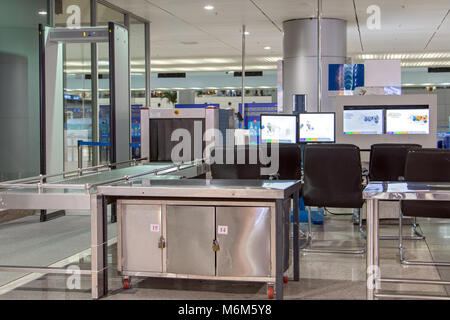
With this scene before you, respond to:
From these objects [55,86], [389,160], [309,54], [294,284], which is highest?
[309,54]

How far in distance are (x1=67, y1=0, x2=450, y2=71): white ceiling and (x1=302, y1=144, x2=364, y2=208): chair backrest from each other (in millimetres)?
5262

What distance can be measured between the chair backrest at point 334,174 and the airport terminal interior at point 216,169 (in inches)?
0.5

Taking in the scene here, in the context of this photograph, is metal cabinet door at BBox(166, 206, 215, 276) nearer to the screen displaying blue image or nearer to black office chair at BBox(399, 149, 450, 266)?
black office chair at BBox(399, 149, 450, 266)

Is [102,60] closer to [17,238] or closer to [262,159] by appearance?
[17,238]

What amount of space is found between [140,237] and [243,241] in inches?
27.9

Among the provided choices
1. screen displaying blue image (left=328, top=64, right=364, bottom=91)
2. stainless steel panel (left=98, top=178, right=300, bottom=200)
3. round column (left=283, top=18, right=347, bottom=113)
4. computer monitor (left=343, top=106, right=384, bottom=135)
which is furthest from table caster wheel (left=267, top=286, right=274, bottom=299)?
round column (left=283, top=18, right=347, bottom=113)

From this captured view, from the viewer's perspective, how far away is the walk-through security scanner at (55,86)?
20.2ft

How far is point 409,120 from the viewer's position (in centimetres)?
696

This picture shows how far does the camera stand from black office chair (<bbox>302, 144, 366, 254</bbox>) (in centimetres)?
510

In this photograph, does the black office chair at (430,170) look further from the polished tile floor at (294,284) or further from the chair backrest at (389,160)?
the chair backrest at (389,160)

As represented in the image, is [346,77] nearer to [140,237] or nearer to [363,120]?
[363,120]

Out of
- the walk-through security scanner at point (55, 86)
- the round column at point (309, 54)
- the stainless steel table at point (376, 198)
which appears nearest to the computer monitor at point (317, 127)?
the walk-through security scanner at point (55, 86)

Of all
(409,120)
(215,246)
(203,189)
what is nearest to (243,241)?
(215,246)

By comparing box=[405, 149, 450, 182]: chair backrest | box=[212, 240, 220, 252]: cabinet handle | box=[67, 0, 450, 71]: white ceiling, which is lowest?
box=[212, 240, 220, 252]: cabinet handle
